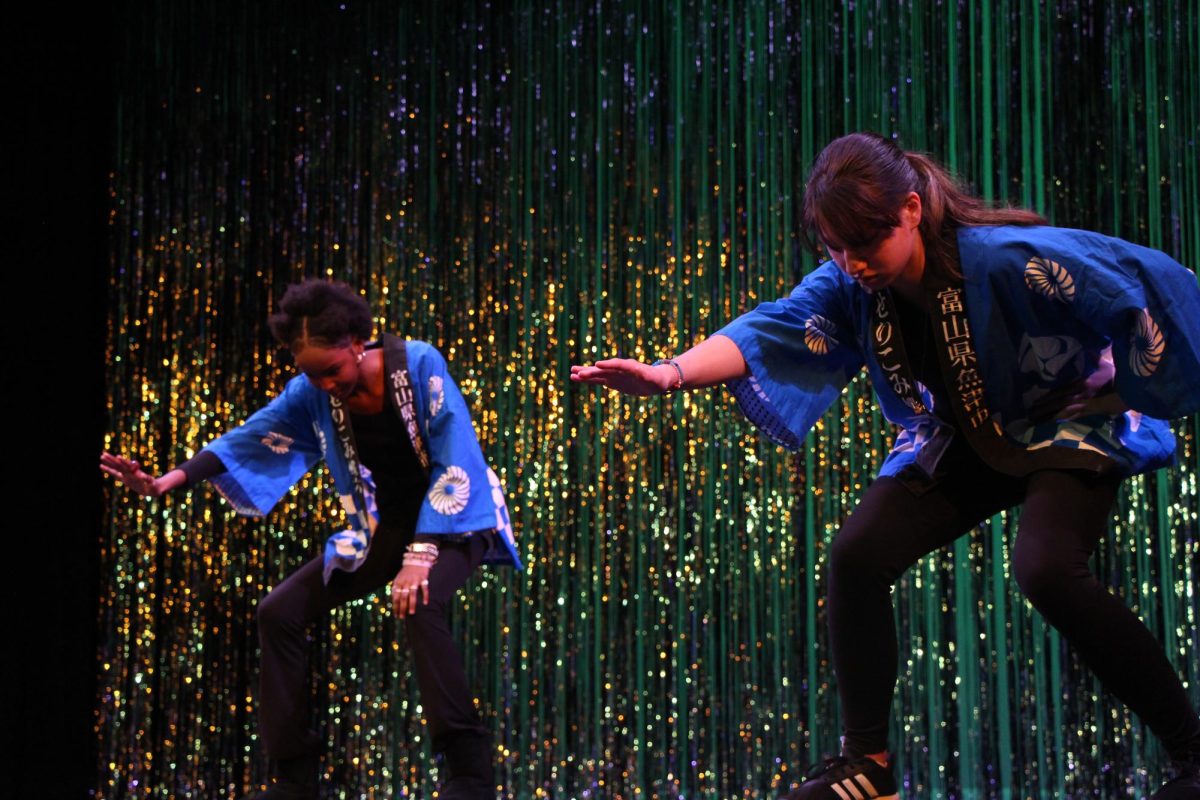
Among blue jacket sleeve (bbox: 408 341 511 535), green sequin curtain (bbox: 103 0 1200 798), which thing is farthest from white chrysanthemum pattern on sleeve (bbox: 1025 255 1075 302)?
green sequin curtain (bbox: 103 0 1200 798)

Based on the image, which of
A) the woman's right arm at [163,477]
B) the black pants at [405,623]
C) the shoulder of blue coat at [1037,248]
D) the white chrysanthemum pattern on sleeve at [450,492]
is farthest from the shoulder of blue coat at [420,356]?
the shoulder of blue coat at [1037,248]

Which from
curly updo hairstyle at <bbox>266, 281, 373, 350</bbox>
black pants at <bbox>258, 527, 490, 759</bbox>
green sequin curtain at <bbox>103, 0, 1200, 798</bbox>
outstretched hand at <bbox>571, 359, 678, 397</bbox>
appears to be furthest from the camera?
green sequin curtain at <bbox>103, 0, 1200, 798</bbox>

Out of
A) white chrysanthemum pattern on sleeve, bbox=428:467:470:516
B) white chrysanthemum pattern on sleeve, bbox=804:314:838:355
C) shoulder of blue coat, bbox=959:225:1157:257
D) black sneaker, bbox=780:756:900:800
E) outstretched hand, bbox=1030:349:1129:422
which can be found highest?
shoulder of blue coat, bbox=959:225:1157:257

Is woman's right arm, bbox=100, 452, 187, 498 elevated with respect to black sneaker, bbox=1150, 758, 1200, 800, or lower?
elevated

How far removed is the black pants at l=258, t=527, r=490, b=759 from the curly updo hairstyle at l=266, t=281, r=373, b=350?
0.41 meters

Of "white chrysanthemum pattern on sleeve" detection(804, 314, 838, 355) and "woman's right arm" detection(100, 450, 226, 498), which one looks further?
"woman's right arm" detection(100, 450, 226, 498)

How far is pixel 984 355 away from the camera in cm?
174

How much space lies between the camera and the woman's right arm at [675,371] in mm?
1713

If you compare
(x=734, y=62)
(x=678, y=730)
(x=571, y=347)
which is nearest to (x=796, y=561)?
(x=678, y=730)

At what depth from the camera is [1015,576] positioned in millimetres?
1693

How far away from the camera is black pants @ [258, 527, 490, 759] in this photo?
2.30 meters

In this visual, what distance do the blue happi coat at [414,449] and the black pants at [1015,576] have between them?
2.83ft

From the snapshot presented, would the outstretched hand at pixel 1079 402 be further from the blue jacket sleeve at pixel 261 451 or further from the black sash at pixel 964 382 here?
the blue jacket sleeve at pixel 261 451

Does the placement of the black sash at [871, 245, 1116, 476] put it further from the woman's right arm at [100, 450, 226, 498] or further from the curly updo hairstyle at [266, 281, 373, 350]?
the woman's right arm at [100, 450, 226, 498]
